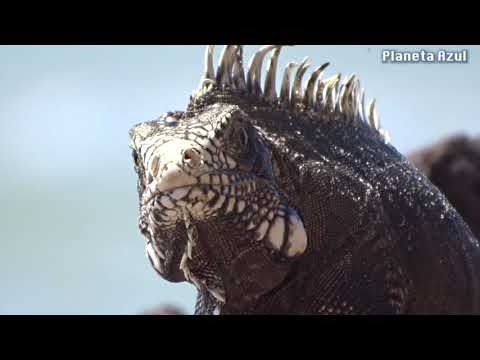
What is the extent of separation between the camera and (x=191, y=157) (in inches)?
167

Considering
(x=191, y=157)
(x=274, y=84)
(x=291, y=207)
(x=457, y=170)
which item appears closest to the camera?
(x=191, y=157)

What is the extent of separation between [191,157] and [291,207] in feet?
2.61

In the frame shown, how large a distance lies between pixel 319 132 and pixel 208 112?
1094mm

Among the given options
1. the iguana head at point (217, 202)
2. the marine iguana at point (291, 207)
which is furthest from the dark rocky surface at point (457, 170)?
the iguana head at point (217, 202)

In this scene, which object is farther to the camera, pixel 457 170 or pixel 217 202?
pixel 457 170

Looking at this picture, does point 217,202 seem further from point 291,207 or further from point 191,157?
point 291,207

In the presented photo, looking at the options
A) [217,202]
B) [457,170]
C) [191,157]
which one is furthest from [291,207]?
[457,170]

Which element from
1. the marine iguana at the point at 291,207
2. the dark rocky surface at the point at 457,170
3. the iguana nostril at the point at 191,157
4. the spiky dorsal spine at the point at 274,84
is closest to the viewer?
the iguana nostril at the point at 191,157

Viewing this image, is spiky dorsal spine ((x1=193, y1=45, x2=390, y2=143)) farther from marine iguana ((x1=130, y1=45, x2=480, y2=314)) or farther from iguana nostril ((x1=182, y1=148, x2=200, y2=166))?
iguana nostril ((x1=182, y1=148, x2=200, y2=166))

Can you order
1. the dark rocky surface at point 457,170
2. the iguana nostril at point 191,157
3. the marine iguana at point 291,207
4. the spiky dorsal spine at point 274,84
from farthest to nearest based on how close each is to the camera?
1. the dark rocky surface at point 457,170
2. the spiky dorsal spine at point 274,84
3. the marine iguana at point 291,207
4. the iguana nostril at point 191,157

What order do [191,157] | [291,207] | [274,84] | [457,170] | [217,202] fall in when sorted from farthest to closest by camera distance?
[457,170]
[274,84]
[291,207]
[217,202]
[191,157]

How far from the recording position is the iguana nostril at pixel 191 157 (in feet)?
13.8

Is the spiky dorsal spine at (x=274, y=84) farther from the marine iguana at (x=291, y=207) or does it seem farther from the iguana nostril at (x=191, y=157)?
the iguana nostril at (x=191, y=157)
